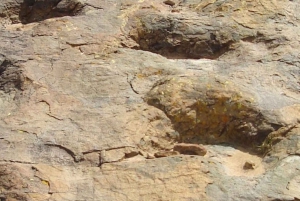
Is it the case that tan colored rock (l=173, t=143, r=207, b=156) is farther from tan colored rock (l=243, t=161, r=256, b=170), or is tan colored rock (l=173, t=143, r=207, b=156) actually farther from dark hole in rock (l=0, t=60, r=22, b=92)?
dark hole in rock (l=0, t=60, r=22, b=92)

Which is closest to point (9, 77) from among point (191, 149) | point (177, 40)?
point (177, 40)

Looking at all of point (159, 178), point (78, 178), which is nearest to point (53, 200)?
point (78, 178)

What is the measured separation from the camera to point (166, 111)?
497cm

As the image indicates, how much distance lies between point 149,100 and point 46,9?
188 centimetres

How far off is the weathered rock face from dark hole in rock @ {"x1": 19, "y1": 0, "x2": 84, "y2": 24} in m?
0.01

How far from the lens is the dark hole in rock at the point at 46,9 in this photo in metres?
6.28

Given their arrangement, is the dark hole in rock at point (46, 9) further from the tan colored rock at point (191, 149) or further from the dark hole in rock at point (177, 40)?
the tan colored rock at point (191, 149)

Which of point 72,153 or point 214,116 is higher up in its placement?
point 214,116

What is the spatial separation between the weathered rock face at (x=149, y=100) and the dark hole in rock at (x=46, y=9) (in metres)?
0.01

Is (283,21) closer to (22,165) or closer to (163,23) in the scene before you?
(163,23)

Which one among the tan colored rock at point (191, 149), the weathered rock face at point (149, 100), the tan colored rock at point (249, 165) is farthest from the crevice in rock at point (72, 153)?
the tan colored rock at point (249, 165)

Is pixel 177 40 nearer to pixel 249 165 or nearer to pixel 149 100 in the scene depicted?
pixel 149 100

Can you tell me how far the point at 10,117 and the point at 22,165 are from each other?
0.63 meters

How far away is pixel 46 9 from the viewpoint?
6.38 metres
